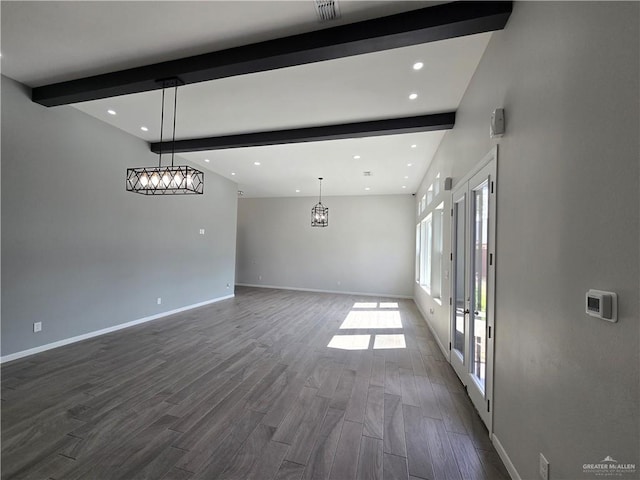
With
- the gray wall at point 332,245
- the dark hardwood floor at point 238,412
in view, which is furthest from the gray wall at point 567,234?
the gray wall at point 332,245

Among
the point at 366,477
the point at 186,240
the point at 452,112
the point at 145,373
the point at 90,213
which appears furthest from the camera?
the point at 186,240

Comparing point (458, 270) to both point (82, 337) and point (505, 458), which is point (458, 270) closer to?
point (505, 458)

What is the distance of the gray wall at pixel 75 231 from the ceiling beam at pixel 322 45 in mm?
1143

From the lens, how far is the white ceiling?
2.23 metres

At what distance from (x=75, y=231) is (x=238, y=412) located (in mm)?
3794

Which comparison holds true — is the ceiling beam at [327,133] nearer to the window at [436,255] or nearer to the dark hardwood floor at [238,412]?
the window at [436,255]

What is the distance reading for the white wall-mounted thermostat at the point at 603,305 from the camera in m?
1.02

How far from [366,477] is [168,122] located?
513 cm

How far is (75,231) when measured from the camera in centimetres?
409

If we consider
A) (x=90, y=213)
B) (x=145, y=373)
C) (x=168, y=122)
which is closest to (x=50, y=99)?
(x=168, y=122)

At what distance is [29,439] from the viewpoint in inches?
80.5

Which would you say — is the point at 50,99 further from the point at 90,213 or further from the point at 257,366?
the point at 257,366

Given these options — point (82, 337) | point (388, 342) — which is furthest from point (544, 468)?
point (82, 337)

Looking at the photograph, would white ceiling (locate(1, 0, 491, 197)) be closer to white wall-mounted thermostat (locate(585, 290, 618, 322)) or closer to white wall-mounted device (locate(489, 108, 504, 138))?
white wall-mounted device (locate(489, 108, 504, 138))
